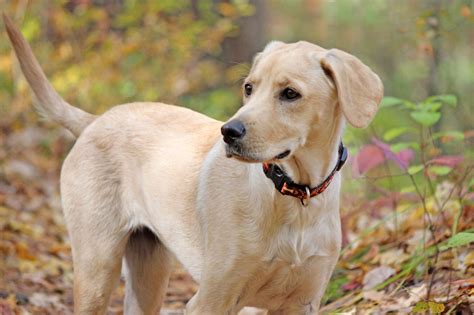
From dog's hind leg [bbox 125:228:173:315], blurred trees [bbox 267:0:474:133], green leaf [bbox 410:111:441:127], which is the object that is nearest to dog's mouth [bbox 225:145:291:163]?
dog's hind leg [bbox 125:228:173:315]

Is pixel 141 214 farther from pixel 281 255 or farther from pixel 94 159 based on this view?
pixel 281 255

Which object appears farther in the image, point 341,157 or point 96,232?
point 96,232

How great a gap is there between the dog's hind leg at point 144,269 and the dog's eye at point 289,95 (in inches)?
58.7

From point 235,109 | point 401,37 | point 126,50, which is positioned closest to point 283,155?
point 126,50

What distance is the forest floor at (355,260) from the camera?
175 inches

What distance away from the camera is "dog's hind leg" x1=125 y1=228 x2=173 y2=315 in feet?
14.8

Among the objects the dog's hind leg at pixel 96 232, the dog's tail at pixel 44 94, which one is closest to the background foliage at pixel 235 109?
the dog's hind leg at pixel 96 232

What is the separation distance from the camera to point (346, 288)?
16.4ft

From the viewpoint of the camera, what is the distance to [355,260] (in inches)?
218

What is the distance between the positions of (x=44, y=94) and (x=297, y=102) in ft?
6.28

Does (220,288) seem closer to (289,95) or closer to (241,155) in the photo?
(241,155)

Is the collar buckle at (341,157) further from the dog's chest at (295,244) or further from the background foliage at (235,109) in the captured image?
the background foliage at (235,109)

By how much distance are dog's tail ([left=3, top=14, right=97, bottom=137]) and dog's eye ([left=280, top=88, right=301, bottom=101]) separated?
170cm

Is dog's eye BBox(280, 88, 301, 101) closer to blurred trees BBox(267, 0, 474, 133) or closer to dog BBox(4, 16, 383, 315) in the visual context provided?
dog BBox(4, 16, 383, 315)
